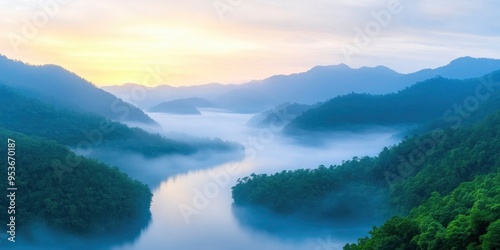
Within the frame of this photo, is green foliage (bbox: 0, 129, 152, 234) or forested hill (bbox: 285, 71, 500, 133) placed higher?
forested hill (bbox: 285, 71, 500, 133)

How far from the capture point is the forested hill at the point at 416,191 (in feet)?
32.3

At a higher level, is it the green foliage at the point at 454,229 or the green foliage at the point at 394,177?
the green foliage at the point at 394,177

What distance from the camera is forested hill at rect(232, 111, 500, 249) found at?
9.84 m

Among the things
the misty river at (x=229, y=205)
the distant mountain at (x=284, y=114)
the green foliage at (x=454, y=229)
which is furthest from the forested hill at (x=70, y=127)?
the green foliage at (x=454, y=229)

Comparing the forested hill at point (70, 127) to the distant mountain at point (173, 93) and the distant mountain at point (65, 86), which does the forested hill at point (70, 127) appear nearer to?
the distant mountain at point (65, 86)

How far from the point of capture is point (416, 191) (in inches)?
797

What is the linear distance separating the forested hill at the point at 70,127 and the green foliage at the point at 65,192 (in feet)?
36.0

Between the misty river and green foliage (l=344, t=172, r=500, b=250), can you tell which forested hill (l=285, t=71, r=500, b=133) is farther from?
green foliage (l=344, t=172, r=500, b=250)

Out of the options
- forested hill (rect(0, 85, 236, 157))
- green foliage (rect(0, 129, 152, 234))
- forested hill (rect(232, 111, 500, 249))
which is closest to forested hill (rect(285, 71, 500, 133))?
forested hill (rect(0, 85, 236, 157))

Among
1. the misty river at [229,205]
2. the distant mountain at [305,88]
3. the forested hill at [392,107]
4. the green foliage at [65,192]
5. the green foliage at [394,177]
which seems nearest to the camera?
the green foliage at [394,177]

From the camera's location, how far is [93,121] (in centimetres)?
4450

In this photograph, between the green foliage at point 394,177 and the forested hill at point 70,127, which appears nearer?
the green foliage at point 394,177

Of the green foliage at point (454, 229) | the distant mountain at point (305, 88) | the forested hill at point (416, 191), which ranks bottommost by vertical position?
the green foliage at point (454, 229)

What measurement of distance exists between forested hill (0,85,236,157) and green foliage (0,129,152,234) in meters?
11.0
